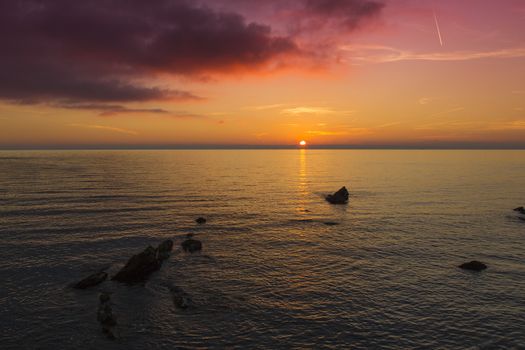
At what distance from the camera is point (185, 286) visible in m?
32.5

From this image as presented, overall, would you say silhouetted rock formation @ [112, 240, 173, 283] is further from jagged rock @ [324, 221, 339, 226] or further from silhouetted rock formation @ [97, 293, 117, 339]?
jagged rock @ [324, 221, 339, 226]

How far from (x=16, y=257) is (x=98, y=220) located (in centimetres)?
1908

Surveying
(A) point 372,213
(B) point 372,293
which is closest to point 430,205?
(A) point 372,213

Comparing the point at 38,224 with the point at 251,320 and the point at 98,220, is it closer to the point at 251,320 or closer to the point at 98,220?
the point at 98,220

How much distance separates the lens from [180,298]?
29172 mm

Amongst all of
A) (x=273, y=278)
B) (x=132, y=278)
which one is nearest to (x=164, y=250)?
(x=132, y=278)

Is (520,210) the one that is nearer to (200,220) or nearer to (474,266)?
(474,266)

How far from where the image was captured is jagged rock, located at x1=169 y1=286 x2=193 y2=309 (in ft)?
93.1

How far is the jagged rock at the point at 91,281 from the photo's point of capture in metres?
31.6

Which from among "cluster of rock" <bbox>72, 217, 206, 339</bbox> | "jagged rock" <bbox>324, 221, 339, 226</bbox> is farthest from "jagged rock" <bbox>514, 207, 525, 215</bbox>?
"cluster of rock" <bbox>72, 217, 206, 339</bbox>

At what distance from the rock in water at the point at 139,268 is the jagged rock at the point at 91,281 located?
1230 mm

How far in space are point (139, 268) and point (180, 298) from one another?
24.3 ft

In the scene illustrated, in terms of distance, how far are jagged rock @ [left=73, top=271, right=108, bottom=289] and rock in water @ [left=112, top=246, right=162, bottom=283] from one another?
4.04ft

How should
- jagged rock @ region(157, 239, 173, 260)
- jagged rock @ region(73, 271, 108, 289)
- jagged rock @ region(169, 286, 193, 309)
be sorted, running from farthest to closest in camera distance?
jagged rock @ region(157, 239, 173, 260) < jagged rock @ region(73, 271, 108, 289) < jagged rock @ region(169, 286, 193, 309)
